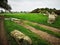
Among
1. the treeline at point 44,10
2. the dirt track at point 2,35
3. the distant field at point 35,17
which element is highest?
the treeline at point 44,10

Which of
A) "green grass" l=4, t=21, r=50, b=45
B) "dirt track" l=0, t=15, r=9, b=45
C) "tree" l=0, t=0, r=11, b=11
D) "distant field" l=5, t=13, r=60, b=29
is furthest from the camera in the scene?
"tree" l=0, t=0, r=11, b=11

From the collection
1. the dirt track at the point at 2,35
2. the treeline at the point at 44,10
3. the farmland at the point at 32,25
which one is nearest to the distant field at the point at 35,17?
the farmland at the point at 32,25

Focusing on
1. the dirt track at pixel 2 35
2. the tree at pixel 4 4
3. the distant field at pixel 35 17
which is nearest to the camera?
the dirt track at pixel 2 35

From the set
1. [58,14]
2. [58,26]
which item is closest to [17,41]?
[58,26]

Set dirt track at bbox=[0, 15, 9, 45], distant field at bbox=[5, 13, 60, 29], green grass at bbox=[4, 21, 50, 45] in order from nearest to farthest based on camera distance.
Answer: green grass at bbox=[4, 21, 50, 45]
dirt track at bbox=[0, 15, 9, 45]
distant field at bbox=[5, 13, 60, 29]

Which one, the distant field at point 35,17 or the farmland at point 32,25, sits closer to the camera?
the farmland at point 32,25

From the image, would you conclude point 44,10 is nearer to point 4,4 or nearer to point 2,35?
point 4,4

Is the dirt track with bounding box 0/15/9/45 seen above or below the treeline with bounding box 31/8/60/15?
below

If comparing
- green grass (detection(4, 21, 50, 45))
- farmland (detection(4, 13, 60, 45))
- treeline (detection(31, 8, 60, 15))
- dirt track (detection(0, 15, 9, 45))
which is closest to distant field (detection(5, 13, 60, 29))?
farmland (detection(4, 13, 60, 45))

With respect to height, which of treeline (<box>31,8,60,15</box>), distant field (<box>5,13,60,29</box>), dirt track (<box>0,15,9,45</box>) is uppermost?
treeline (<box>31,8,60,15</box>)

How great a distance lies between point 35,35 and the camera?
6.64m

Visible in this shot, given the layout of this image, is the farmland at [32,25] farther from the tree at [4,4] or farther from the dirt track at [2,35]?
the tree at [4,4]

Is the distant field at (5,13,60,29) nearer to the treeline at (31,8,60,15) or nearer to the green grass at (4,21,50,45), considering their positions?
the treeline at (31,8,60,15)

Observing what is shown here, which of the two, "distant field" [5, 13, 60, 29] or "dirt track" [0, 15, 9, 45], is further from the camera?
"distant field" [5, 13, 60, 29]
